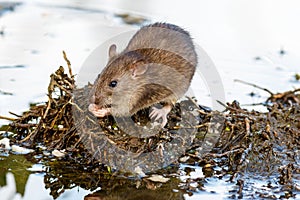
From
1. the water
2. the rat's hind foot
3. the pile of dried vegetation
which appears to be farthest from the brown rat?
the water

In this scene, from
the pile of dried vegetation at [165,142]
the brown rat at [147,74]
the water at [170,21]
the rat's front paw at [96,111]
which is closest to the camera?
the pile of dried vegetation at [165,142]

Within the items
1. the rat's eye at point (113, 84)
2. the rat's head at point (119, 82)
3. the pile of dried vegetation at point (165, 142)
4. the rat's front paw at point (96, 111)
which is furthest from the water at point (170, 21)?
the rat's eye at point (113, 84)

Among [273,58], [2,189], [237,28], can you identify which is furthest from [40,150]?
[237,28]

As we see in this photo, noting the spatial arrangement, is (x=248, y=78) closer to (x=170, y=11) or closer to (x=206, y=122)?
(x=206, y=122)

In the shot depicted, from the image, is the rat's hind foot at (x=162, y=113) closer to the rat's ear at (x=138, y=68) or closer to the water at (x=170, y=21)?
the rat's ear at (x=138, y=68)

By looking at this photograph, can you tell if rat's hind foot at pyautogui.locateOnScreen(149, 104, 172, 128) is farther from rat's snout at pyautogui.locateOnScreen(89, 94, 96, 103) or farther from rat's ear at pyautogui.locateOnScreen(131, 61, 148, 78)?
rat's snout at pyautogui.locateOnScreen(89, 94, 96, 103)

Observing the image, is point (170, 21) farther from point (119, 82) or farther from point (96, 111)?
point (96, 111)
